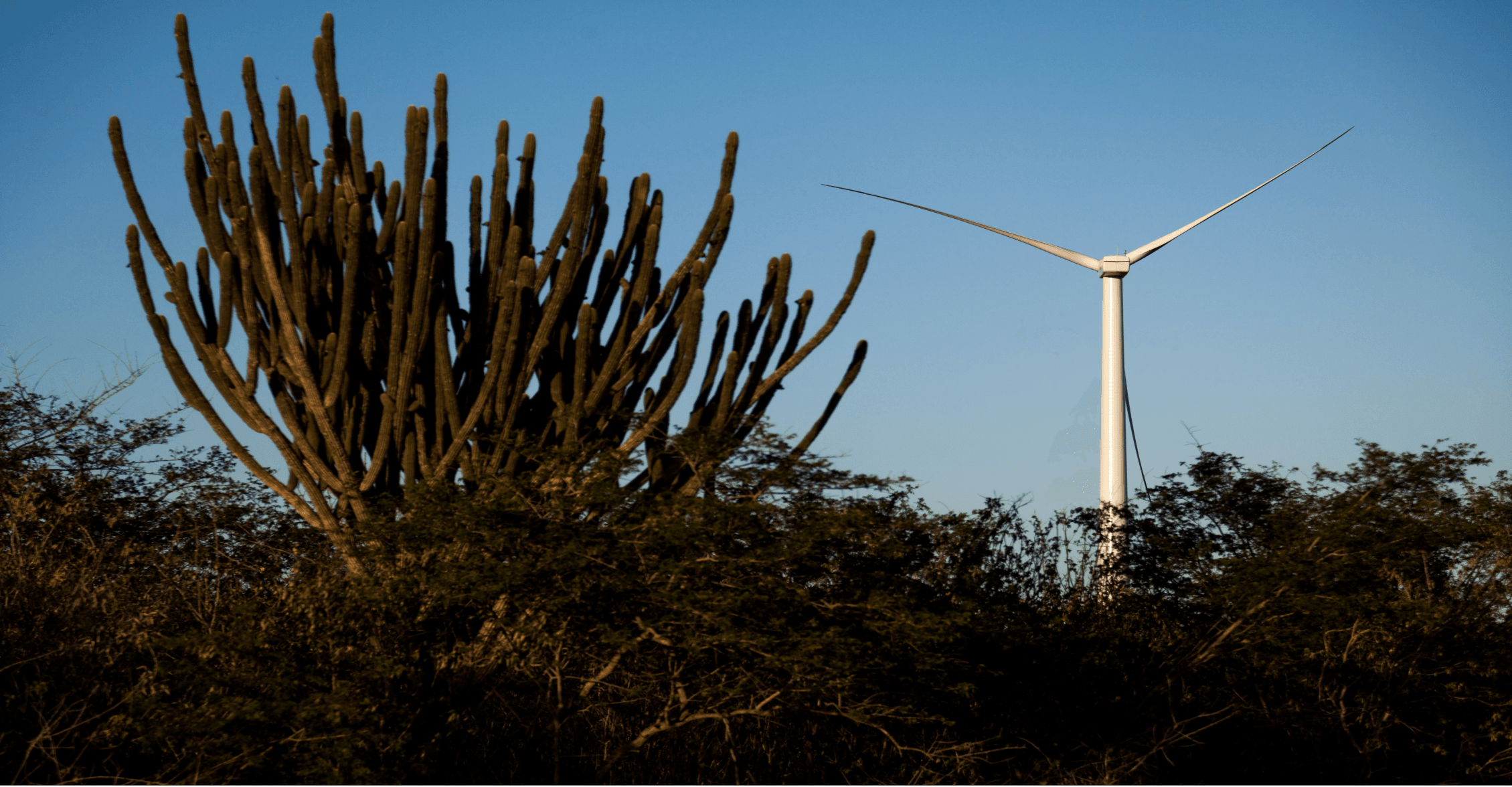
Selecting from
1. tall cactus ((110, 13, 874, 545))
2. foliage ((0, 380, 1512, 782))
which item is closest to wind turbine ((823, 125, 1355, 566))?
foliage ((0, 380, 1512, 782))

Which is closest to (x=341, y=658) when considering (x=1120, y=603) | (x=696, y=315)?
(x=696, y=315)

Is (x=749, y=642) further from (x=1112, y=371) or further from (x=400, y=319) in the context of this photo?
(x=1112, y=371)

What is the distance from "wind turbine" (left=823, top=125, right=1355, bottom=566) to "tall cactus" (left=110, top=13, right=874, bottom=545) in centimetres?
476

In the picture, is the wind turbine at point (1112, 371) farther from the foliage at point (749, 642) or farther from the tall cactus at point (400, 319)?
the tall cactus at point (400, 319)

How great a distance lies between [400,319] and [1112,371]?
872 centimetres

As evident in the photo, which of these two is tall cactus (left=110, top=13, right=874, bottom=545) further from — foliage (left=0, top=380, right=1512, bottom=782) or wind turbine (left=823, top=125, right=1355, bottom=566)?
wind turbine (left=823, top=125, right=1355, bottom=566)

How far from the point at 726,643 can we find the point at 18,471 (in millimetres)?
10001

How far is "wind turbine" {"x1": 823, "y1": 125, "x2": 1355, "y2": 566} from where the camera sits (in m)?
13.1

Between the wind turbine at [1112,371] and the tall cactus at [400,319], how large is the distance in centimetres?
476

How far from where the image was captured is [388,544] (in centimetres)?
852

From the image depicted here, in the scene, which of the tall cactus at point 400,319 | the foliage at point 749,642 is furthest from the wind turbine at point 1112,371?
the tall cactus at point 400,319

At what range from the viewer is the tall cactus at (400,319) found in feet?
29.4

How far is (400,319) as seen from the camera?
8.92 meters

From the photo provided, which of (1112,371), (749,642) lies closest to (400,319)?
(749,642)
